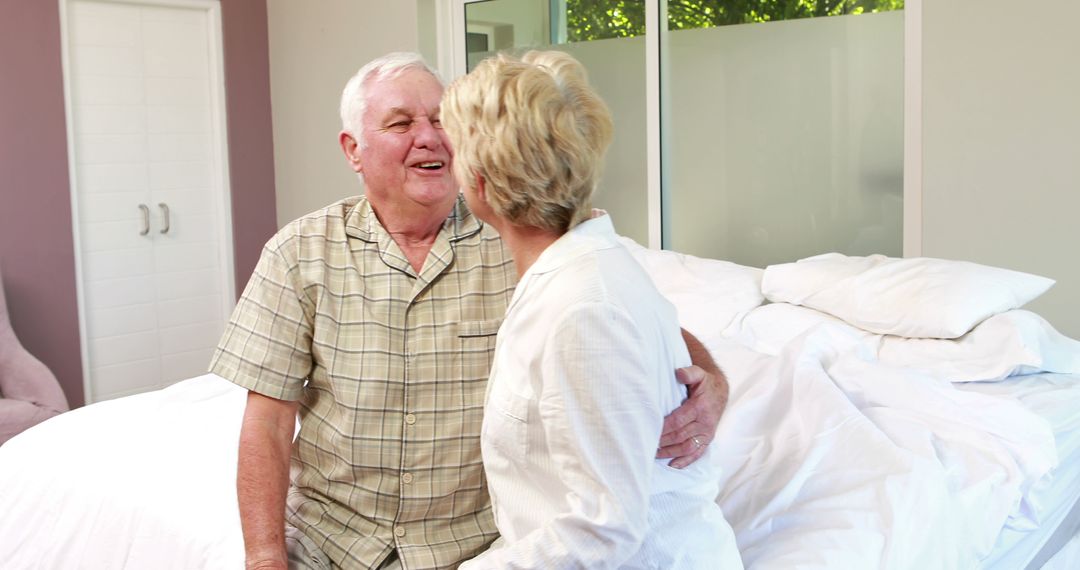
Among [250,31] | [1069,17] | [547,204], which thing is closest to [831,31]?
[1069,17]

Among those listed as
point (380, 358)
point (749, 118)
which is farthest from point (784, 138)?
point (380, 358)

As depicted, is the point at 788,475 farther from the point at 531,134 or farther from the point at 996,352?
the point at 996,352

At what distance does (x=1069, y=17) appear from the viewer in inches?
122

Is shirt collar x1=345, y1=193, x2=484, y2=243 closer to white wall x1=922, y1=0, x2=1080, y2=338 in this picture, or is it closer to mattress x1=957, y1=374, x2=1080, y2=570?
mattress x1=957, y1=374, x2=1080, y2=570

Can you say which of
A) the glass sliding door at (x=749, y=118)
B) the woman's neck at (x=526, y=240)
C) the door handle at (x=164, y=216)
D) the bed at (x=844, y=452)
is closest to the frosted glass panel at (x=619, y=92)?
the glass sliding door at (x=749, y=118)

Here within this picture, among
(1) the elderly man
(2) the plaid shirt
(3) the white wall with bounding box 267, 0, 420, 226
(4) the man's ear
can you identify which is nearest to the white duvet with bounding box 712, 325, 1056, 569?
(1) the elderly man

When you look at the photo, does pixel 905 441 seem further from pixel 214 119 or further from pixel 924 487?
pixel 214 119

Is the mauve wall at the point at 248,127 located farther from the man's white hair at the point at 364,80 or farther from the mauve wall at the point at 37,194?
the man's white hair at the point at 364,80

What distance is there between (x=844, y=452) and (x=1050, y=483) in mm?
A: 547

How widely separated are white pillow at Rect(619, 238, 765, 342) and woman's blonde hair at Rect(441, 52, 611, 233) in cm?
192

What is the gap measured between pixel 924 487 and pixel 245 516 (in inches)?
45.2

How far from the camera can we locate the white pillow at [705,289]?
3342mm

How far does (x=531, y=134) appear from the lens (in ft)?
4.29

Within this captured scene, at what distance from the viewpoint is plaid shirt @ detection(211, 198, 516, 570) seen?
1701 mm
